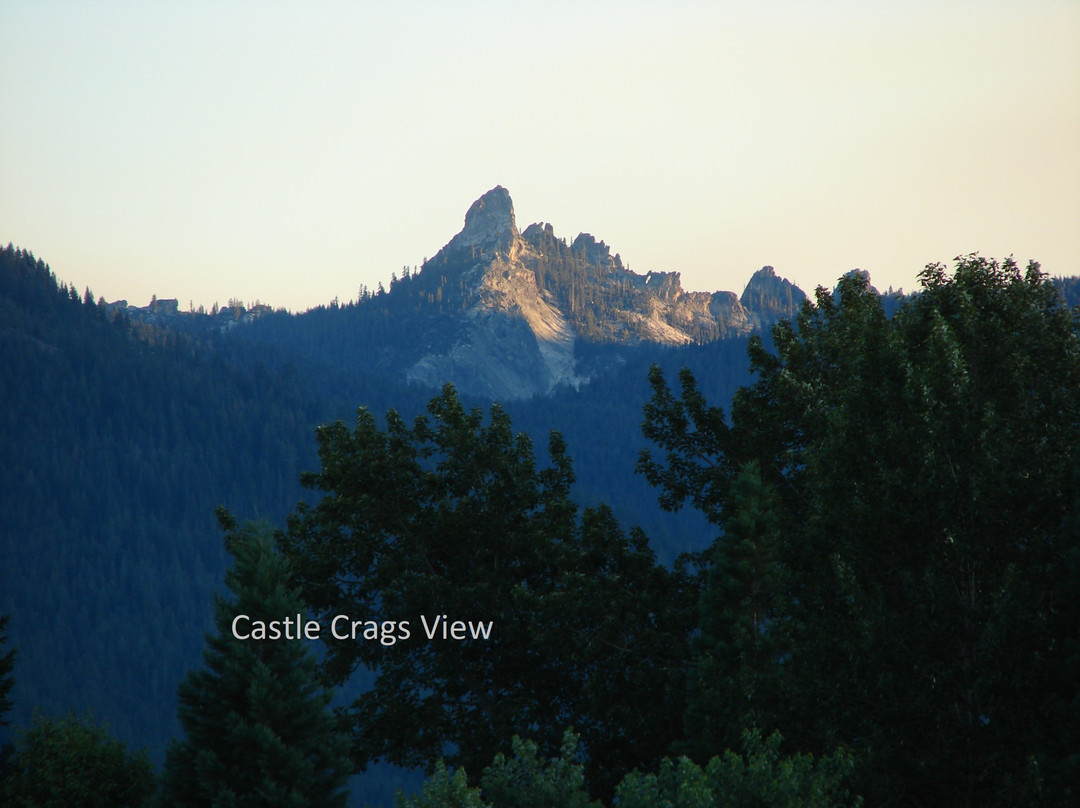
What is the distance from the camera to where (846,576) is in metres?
21.8

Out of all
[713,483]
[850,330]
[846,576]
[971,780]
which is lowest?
[971,780]

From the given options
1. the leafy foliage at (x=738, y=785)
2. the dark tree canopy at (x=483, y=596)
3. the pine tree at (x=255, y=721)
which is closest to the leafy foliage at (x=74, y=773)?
the pine tree at (x=255, y=721)

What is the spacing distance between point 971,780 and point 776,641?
15.3 feet

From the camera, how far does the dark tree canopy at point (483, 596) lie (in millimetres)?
28516

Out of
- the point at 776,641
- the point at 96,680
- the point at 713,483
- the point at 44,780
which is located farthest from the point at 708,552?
the point at 96,680

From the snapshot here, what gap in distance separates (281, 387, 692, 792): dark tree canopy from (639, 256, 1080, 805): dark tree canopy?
4374mm

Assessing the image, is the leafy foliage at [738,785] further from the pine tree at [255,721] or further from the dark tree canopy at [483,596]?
the dark tree canopy at [483,596]

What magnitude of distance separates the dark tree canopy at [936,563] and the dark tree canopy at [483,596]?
14.4 ft

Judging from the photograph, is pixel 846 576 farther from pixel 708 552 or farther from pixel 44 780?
pixel 44 780

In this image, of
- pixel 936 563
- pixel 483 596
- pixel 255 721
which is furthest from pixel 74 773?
pixel 936 563

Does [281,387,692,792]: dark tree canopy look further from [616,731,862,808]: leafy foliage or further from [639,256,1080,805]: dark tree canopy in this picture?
[616,731,862,808]: leafy foliage

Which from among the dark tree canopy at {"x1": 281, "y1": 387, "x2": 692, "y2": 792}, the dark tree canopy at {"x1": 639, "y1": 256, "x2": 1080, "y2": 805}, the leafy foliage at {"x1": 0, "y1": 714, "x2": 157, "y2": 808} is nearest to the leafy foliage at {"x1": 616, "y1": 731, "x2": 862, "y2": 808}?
the dark tree canopy at {"x1": 639, "y1": 256, "x2": 1080, "y2": 805}

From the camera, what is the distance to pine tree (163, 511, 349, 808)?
72.6 ft

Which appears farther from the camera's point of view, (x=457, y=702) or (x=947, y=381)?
(x=457, y=702)
